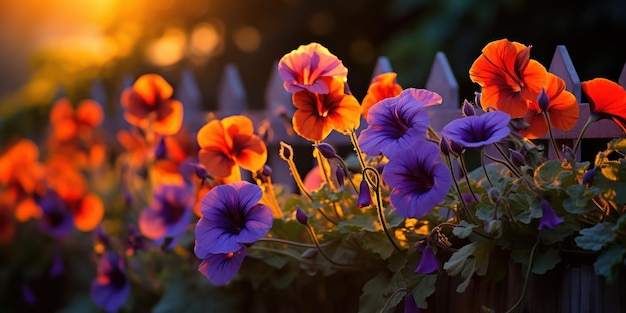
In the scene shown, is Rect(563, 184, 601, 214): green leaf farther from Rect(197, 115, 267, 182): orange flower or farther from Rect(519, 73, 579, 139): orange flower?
Rect(197, 115, 267, 182): orange flower

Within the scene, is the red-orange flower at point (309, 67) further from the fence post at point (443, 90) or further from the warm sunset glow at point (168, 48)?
the warm sunset glow at point (168, 48)

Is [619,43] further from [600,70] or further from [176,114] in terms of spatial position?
[176,114]

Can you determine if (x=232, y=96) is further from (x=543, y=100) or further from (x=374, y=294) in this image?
(x=543, y=100)

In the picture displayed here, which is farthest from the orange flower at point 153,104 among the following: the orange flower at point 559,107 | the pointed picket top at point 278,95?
the orange flower at point 559,107

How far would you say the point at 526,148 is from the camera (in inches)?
52.4

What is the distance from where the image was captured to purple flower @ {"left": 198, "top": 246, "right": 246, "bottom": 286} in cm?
146

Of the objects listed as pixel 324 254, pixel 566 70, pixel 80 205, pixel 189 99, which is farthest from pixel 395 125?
pixel 189 99

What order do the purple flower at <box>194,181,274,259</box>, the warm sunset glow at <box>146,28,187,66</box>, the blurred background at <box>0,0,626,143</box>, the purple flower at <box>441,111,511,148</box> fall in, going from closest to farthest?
the purple flower at <box>441,111,511,148</box> → the purple flower at <box>194,181,274,259</box> → the blurred background at <box>0,0,626,143</box> → the warm sunset glow at <box>146,28,187,66</box>

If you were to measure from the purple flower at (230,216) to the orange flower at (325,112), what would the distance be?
0.55ft

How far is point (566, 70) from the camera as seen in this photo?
1.70 m

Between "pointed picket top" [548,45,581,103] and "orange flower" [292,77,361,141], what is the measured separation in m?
0.53

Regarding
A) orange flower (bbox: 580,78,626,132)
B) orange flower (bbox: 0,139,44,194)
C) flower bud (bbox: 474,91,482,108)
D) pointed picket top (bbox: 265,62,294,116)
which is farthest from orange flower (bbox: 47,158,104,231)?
orange flower (bbox: 580,78,626,132)

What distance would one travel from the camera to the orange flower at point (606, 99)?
132 centimetres

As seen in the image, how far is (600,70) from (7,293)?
306 centimetres
